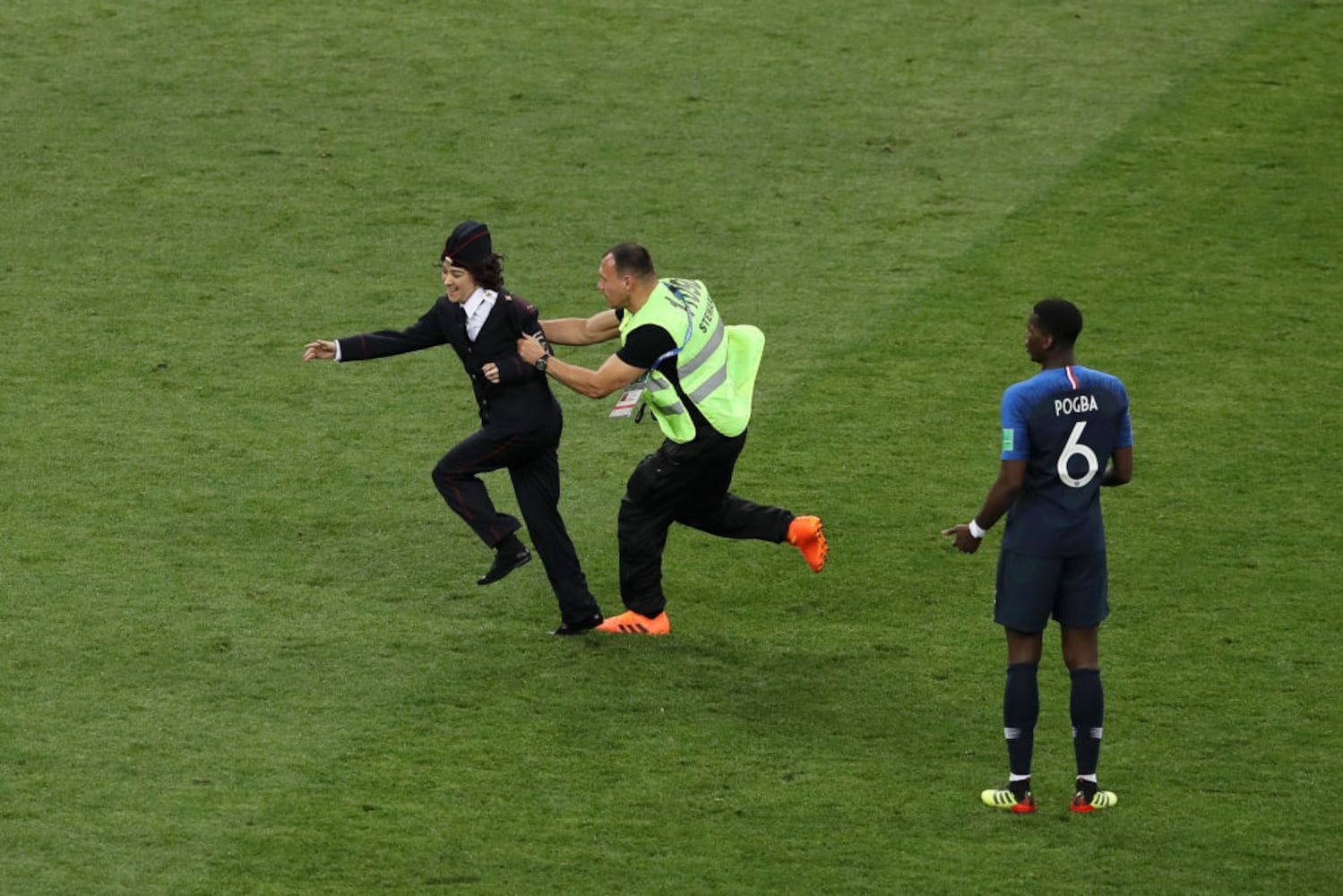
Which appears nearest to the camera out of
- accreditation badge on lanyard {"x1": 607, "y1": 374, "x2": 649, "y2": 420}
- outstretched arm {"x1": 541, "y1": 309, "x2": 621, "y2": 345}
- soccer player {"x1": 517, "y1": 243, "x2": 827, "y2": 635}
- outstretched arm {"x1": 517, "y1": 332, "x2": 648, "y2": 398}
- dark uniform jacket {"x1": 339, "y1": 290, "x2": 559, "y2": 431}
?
outstretched arm {"x1": 517, "y1": 332, "x2": 648, "y2": 398}

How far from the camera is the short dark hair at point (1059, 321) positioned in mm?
7801

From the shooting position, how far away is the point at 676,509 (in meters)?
9.79

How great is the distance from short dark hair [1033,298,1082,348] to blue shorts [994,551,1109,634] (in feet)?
2.78

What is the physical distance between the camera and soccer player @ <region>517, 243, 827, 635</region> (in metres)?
9.30

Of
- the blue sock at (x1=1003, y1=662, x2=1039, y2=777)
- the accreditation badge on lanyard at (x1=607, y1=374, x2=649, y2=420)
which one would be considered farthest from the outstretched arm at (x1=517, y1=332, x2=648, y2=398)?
the blue sock at (x1=1003, y1=662, x2=1039, y2=777)

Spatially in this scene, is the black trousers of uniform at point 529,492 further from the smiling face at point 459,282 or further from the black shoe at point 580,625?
the smiling face at point 459,282

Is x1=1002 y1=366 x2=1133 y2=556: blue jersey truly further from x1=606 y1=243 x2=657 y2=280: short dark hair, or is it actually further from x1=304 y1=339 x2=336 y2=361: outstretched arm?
x1=304 y1=339 x2=336 y2=361: outstretched arm

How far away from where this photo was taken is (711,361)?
9500mm

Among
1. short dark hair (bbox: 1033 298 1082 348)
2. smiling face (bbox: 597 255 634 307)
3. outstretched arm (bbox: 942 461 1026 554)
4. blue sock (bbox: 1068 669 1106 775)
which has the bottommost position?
blue sock (bbox: 1068 669 1106 775)

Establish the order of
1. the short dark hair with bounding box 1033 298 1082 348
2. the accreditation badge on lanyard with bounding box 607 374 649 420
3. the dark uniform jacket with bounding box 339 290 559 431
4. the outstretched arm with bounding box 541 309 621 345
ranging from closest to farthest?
the short dark hair with bounding box 1033 298 1082 348, the accreditation badge on lanyard with bounding box 607 374 649 420, the dark uniform jacket with bounding box 339 290 559 431, the outstretched arm with bounding box 541 309 621 345

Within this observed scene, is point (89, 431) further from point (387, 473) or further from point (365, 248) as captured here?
point (365, 248)

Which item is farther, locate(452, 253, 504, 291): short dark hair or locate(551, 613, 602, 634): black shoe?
locate(551, 613, 602, 634): black shoe

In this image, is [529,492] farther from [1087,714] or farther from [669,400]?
[1087,714]

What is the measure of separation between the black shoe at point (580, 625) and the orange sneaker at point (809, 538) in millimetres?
1004
